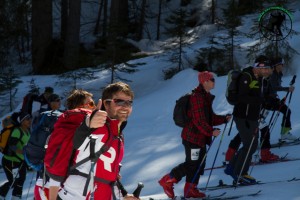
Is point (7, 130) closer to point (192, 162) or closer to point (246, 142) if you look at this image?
point (192, 162)

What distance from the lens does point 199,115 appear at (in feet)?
19.6

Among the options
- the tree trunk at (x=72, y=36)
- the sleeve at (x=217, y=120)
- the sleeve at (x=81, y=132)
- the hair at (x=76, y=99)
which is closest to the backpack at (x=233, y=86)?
the sleeve at (x=217, y=120)

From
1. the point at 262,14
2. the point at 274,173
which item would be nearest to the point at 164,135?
the point at 274,173

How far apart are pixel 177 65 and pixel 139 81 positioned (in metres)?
1.49

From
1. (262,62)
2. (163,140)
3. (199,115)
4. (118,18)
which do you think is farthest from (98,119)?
(118,18)

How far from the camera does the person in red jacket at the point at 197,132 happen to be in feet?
19.6

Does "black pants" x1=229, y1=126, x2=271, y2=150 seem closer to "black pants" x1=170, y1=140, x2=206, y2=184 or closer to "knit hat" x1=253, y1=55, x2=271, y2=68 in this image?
"knit hat" x1=253, y1=55, x2=271, y2=68

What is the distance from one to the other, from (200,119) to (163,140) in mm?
4756

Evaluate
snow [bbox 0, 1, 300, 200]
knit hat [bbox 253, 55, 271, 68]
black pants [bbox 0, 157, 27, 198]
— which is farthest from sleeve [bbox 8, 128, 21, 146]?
knit hat [bbox 253, 55, 271, 68]

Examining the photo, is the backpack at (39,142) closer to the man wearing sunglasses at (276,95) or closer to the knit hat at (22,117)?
the knit hat at (22,117)

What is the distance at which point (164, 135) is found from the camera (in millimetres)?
11086

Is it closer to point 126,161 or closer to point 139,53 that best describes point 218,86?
point 126,161

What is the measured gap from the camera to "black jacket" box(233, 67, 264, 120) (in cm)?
662

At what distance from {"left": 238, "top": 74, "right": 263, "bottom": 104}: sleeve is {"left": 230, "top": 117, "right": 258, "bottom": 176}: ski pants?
0.97 ft
